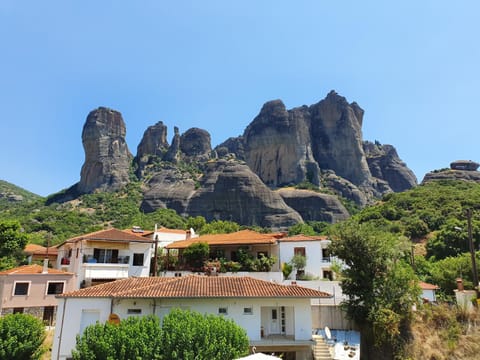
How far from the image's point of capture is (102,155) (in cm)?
11969

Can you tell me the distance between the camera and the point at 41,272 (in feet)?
90.5

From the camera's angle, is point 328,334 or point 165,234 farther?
point 165,234

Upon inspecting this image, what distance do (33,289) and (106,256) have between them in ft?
19.4

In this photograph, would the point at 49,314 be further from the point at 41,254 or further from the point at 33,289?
the point at 41,254

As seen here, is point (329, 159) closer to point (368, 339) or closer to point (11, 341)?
point (368, 339)

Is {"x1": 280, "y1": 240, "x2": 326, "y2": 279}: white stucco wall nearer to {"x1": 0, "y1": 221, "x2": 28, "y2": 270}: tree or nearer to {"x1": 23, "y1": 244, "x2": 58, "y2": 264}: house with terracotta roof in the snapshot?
{"x1": 0, "y1": 221, "x2": 28, "y2": 270}: tree

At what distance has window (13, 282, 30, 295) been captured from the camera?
Result: 26.1 m

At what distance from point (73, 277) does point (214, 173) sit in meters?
79.9

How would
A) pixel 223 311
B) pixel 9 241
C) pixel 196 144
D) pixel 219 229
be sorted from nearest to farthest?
1. pixel 223 311
2. pixel 9 241
3. pixel 219 229
4. pixel 196 144

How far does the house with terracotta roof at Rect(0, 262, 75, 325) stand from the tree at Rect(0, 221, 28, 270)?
25.7 feet

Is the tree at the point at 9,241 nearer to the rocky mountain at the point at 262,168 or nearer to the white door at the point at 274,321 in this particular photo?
the white door at the point at 274,321

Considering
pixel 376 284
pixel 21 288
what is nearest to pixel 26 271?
pixel 21 288

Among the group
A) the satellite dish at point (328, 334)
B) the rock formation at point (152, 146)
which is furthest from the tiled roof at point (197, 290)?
the rock formation at point (152, 146)

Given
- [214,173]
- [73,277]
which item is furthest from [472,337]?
[214,173]
